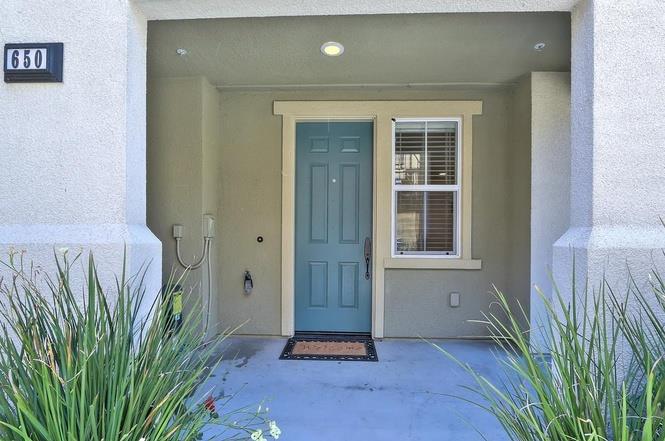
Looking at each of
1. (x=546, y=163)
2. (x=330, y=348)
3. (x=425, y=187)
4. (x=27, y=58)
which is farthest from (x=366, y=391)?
(x=27, y=58)

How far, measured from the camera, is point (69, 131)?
6.23 feet

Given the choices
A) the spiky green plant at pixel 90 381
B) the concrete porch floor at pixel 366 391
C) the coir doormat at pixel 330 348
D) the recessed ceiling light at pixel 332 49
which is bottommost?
the concrete porch floor at pixel 366 391

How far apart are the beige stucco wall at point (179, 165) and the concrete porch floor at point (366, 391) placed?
1.04 m

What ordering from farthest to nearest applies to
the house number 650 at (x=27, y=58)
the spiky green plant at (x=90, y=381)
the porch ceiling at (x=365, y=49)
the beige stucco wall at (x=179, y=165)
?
the beige stucco wall at (x=179, y=165), the porch ceiling at (x=365, y=49), the house number 650 at (x=27, y=58), the spiky green plant at (x=90, y=381)

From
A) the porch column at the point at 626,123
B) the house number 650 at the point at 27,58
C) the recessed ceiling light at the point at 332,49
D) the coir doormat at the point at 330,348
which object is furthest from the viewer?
the coir doormat at the point at 330,348

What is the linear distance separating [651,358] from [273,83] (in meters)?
3.56

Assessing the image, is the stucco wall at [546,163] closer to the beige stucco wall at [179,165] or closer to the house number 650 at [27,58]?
the beige stucco wall at [179,165]

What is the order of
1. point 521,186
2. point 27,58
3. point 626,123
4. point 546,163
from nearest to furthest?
point 626,123 < point 27,58 < point 546,163 < point 521,186

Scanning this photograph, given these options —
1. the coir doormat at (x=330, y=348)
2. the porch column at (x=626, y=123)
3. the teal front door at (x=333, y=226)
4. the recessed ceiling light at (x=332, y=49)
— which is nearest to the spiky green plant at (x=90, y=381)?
the porch column at (x=626, y=123)

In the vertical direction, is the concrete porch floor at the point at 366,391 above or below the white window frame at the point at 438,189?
below

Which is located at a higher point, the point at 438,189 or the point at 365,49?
the point at 365,49

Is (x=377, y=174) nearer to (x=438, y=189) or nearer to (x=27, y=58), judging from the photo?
(x=438, y=189)

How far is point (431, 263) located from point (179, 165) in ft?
8.84

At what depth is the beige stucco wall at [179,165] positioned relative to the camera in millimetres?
3750
